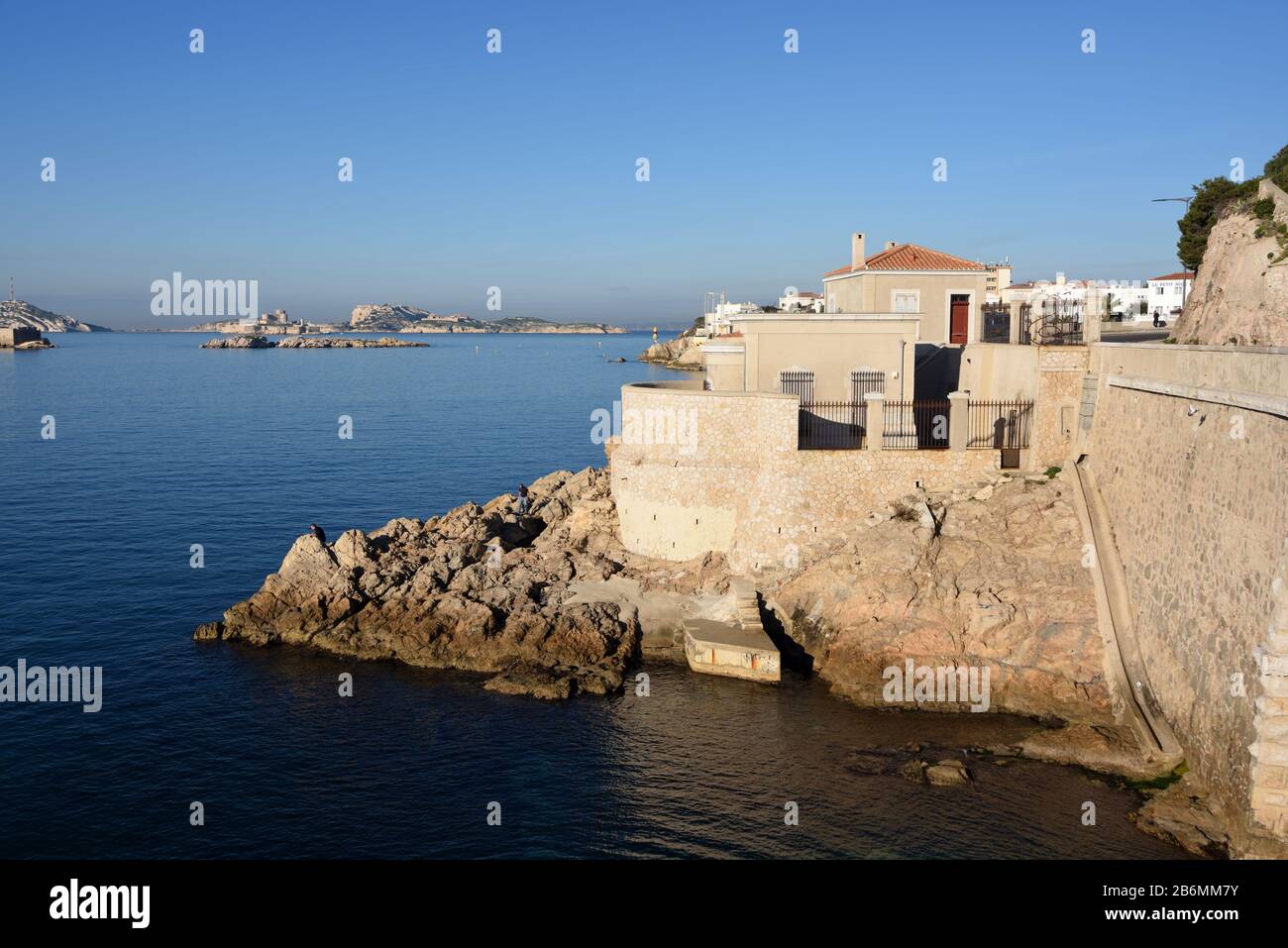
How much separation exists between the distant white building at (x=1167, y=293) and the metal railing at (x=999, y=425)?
1526 inches

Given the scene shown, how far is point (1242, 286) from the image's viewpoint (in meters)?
32.6

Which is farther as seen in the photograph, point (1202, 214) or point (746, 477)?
point (1202, 214)

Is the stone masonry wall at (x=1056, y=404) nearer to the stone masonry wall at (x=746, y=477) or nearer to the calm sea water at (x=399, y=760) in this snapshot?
the stone masonry wall at (x=746, y=477)

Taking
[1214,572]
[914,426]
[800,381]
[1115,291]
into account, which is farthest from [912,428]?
[1115,291]

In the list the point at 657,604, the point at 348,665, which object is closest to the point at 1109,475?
the point at 657,604

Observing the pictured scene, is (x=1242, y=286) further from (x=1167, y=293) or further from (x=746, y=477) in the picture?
(x=1167, y=293)

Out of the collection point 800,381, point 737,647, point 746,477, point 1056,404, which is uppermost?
point 800,381

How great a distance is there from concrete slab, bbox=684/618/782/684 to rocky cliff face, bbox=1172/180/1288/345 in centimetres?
1777

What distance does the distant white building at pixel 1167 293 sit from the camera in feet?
221

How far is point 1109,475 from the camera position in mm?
27922

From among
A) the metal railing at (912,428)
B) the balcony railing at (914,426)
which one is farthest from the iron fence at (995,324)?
the metal railing at (912,428)

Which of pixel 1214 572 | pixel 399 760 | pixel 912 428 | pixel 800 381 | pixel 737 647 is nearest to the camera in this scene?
pixel 1214 572

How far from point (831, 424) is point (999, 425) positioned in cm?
543
